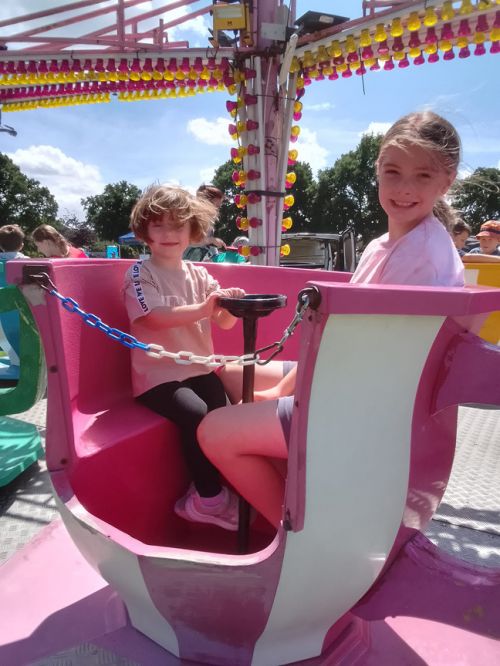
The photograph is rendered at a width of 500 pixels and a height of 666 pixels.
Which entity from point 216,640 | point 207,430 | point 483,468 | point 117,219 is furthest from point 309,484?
point 117,219

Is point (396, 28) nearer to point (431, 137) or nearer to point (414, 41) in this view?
point (414, 41)

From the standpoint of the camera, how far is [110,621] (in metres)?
1.30

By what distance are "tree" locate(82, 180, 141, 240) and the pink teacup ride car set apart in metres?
44.7

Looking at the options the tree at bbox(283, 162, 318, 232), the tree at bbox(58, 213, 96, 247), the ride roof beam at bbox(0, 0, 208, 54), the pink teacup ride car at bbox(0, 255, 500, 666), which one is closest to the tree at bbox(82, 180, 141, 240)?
the tree at bbox(58, 213, 96, 247)

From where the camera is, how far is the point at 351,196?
111 feet

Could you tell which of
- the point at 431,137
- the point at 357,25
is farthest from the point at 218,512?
the point at 357,25

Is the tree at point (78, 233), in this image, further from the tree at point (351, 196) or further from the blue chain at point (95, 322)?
the blue chain at point (95, 322)

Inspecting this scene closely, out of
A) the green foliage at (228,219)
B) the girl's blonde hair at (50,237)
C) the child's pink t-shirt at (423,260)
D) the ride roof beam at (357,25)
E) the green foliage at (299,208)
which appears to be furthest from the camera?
the green foliage at (299,208)

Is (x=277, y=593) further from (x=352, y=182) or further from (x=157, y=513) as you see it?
(x=352, y=182)

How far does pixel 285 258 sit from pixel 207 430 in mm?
9670

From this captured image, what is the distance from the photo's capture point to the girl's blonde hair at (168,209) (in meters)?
1.58

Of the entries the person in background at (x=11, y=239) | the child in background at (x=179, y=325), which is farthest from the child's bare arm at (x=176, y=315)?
the person in background at (x=11, y=239)

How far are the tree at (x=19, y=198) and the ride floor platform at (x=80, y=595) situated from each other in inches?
1655

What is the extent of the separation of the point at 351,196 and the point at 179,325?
34.2 metres
